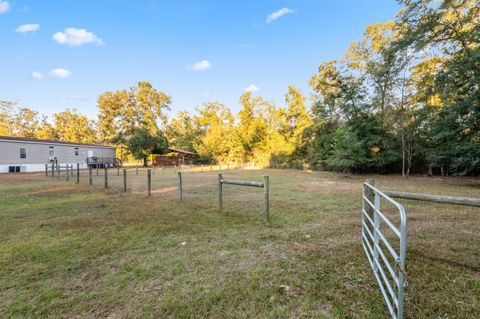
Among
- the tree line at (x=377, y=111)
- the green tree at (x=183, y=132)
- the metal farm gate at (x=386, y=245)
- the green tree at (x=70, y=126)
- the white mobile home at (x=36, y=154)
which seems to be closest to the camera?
the metal farm gate at (x=386, y=245)

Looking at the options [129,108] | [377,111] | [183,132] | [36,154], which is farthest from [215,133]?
[377,111]

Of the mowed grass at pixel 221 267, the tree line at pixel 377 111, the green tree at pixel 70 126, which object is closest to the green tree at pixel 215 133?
the tree line at pixel 377 111

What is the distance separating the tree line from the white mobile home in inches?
211

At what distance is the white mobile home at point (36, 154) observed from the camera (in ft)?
65.5

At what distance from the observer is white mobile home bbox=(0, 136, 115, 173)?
1995 centimetres

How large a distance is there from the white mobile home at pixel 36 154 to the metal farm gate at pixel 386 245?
26332mm

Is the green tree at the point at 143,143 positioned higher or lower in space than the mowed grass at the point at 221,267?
higher

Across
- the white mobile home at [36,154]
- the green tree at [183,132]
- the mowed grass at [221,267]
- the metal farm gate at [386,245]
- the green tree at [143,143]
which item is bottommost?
the mowed grass at [221,267]

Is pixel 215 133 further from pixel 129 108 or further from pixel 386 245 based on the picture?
pixel 386 245

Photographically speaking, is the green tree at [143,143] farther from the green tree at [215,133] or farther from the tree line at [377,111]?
the green tree at [215,133]

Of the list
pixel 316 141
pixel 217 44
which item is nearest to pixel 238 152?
pixel 316 141

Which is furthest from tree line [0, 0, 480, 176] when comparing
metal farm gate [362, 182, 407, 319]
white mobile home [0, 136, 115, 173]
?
metal farm gate [362, 182, 407, 319]

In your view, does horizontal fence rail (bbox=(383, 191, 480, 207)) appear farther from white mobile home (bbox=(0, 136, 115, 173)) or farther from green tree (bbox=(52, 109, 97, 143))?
green tree (bbox=(52, 109, 97, 143))

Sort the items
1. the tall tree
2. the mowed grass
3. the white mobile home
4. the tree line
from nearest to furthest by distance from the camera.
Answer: the mowed grass, the tree line, the white mobile home, the tall tree
